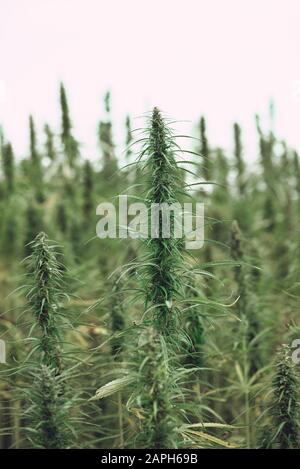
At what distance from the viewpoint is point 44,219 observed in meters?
6.07

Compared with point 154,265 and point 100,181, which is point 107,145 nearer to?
point 100,181

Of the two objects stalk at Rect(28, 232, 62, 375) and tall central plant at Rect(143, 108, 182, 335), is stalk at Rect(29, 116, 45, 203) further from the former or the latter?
tall central plant at Rect(143, 108, 182, 335)

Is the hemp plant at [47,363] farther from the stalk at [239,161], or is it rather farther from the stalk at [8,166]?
the stalk at [239,161]

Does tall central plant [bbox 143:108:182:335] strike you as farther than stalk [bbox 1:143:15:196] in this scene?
No

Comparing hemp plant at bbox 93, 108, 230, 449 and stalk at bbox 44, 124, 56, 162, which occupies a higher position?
stalk at bbox 44, 124, 56, 162

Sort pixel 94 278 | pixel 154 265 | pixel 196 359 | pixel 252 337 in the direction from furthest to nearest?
pixel 94 278
pixel 252 337
pixel 196 359
pixel 154 265

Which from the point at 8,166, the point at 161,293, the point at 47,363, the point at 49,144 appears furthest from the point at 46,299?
the point at 49,144

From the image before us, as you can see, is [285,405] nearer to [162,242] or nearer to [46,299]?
[162,242]

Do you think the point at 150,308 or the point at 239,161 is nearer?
the point at 150,308

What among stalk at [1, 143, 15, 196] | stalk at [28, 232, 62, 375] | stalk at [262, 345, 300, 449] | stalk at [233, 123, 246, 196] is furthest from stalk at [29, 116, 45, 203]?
stalk at [262, 345, 300, 449]

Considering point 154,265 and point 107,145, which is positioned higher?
point 107,145
